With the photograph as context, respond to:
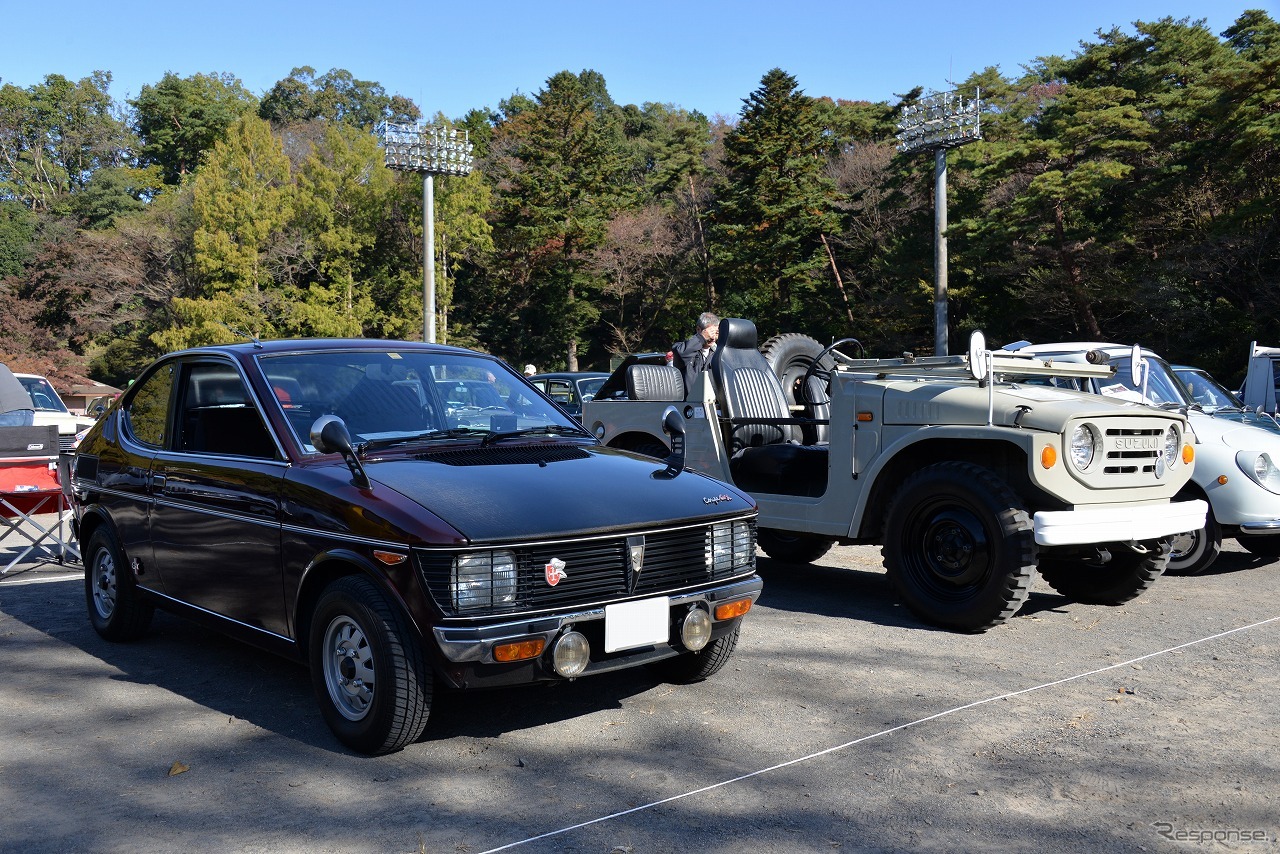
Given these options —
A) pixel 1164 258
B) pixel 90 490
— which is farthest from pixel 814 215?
pixel 90 490

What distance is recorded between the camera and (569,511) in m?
4.48

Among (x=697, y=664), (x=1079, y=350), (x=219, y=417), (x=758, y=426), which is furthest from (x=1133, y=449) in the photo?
(x=219, y=417)

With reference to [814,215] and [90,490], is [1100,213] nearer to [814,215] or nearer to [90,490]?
[814,215]

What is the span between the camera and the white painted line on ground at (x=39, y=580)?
8523 mm

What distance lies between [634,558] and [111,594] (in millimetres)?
3557

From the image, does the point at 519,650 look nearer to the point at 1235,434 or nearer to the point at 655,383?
the point at 655,383

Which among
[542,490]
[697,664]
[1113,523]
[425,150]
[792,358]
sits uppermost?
[425,150]

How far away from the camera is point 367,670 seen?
14.5ft

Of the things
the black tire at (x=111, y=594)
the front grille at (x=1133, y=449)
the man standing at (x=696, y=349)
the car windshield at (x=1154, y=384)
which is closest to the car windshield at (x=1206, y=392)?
the car windshield at (x=1154, y=384)

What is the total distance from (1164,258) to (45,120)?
74.7m

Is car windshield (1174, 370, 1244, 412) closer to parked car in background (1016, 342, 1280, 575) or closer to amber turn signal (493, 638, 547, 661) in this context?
parked car in background (1016, 342, 1280, 575)

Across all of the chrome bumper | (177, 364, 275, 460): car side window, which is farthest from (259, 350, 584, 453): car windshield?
the chrome bumper

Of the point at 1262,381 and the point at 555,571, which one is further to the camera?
the point at 1262,381

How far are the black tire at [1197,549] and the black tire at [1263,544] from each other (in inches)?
32.1
